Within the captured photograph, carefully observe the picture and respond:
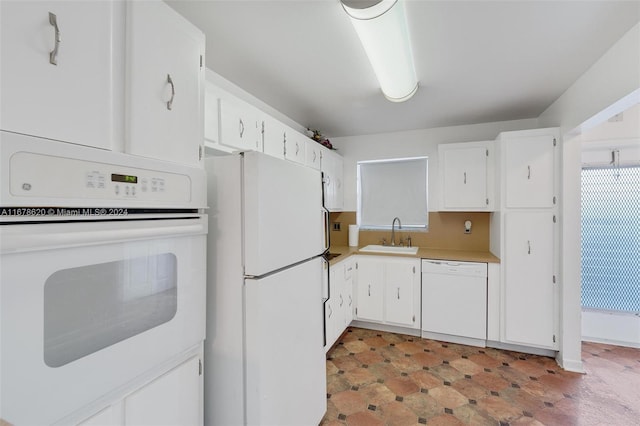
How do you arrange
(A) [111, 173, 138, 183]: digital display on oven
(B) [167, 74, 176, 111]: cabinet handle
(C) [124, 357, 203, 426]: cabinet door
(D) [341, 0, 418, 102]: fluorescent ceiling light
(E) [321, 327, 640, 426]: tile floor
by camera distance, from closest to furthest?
(A) [111, 173, 138, 183]: digital display on oven < (C) [124, 357, 203, 426]: cabinet door < (B) [167, 74, 176, 111]: cabinet handle < (D) [341, 0, 418, 102]: fluorescent ceiling light < (E) [321, 327, 640, 426]: tile floor

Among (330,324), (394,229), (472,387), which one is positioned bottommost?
(472,387)

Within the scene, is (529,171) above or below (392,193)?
above

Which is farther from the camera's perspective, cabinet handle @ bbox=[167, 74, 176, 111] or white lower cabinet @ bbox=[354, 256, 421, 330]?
white lower cabinet @ bbox=[354, 256, 421, 330]

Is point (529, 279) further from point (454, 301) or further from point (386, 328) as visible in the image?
point (386, 328)

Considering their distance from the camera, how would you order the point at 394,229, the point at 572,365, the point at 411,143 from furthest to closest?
1. the point at 394,229
2. the point at 411,143
3. the point at 572,365

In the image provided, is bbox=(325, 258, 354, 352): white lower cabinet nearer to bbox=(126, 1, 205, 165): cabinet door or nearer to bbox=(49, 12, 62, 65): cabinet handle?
bbox=(126, 1, 205, 165): cabinet door

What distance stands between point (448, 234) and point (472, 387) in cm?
183

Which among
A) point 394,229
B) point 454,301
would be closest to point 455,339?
point 454,301

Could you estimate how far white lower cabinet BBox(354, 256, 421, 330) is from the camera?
3.19 meters

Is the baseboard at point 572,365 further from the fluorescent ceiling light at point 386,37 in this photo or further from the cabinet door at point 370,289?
the fluorescent ceiling light at point 386,37

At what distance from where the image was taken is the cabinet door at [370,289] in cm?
332

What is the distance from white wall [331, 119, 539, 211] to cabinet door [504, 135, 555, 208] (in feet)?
2.42

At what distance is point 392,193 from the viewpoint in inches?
157

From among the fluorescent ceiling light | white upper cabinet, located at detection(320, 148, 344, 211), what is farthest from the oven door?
white upper cabinet, located at detection(320, 148, 344, 211)
